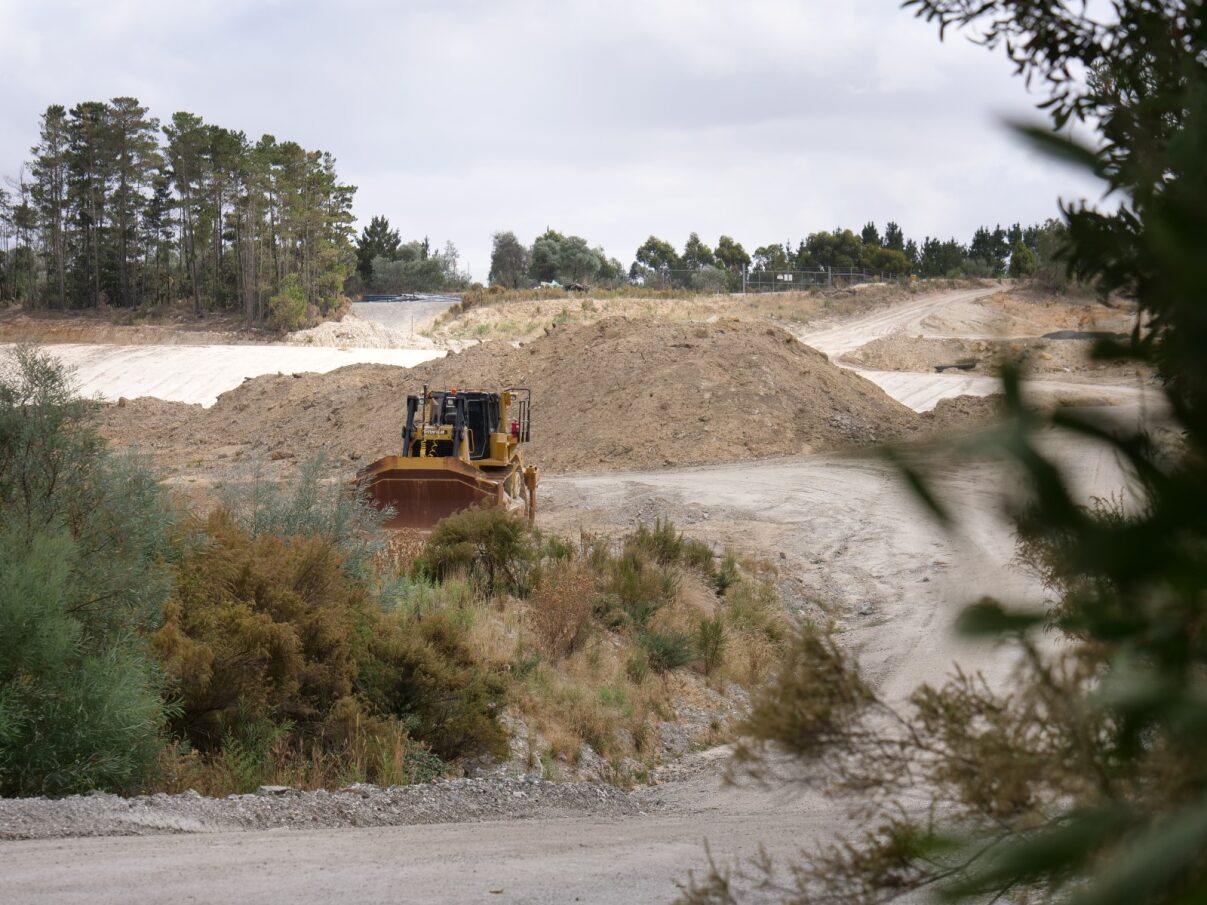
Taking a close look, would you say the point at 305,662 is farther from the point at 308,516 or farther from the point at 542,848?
the point at 542,848

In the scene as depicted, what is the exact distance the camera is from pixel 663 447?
3744 cm

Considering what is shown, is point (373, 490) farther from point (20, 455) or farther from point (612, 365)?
point (612, 365)

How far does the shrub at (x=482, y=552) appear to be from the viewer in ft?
60.6

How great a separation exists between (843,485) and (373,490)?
498 inches

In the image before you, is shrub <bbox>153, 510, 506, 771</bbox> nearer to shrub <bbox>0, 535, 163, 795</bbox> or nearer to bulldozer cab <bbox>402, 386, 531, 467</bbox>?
shrub <bbox>0, 535, 163, 795</bbox>

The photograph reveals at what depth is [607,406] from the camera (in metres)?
40.6

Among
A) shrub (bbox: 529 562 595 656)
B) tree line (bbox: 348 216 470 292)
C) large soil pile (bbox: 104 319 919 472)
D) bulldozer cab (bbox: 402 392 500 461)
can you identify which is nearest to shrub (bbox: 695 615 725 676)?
shrub (bbox: 529 562 595 656)

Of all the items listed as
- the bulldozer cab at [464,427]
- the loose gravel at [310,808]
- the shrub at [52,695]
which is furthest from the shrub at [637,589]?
→ the shrub at [52,695]

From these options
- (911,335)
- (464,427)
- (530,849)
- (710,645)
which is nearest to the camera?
(530,849)

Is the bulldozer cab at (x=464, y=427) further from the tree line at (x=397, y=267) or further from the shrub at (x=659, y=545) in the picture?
the tree line at (x=397, y=267)

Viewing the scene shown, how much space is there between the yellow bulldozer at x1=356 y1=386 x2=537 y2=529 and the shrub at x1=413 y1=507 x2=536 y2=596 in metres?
2.42

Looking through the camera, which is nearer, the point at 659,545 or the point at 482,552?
the point at 482,552

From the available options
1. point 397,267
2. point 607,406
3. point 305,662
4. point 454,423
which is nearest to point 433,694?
point 305,662

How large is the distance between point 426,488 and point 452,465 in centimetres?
62
